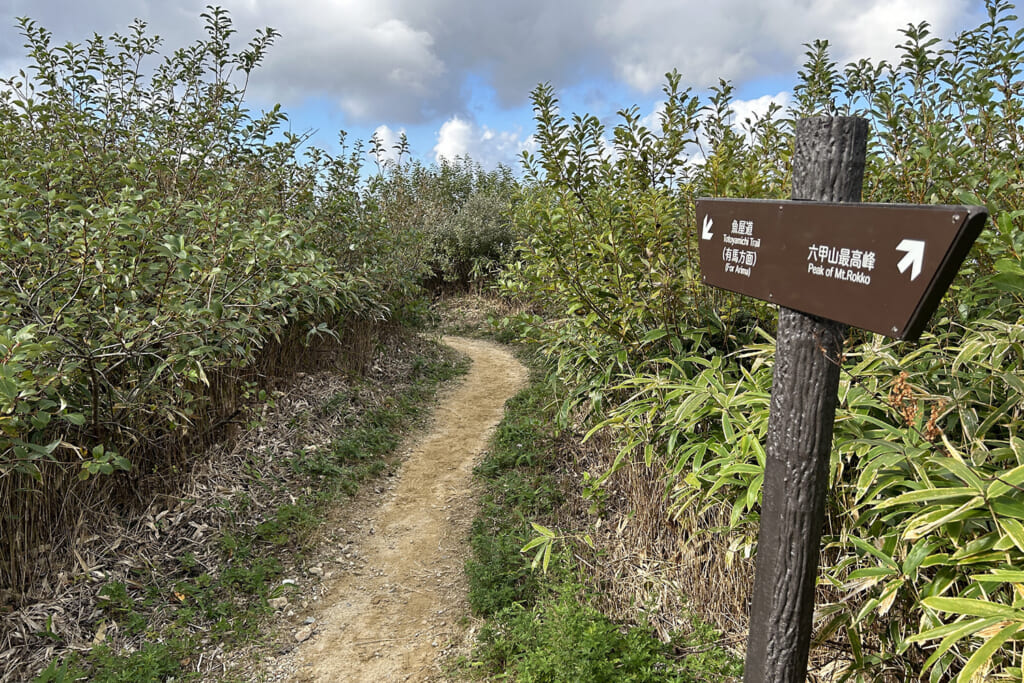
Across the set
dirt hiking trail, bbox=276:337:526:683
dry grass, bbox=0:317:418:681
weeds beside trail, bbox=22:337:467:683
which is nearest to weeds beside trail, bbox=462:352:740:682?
dirt hiking trail, bbox=276:337:526:683

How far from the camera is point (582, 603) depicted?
3.11m

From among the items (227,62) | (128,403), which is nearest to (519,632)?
(128,403)

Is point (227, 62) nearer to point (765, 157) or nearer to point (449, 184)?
point (765, 157)

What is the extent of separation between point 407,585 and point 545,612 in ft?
3.87

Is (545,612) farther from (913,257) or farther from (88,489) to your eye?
(88,489)

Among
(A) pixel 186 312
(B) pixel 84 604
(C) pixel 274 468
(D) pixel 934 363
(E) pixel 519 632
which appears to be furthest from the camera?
(C) pixel 274 468

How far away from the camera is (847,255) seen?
1482 millimetres

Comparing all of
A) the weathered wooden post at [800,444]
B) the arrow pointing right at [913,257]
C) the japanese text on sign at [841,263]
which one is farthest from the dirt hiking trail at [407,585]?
the arrow pointing right at [913,257]

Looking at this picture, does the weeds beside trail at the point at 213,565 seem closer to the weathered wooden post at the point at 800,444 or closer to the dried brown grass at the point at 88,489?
the dried brown grass at the point at 88,489

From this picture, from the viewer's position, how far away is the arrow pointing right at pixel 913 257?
130 centimetres

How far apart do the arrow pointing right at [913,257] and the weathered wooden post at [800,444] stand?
361mm

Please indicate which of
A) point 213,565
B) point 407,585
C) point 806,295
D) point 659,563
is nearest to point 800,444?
point 806,295

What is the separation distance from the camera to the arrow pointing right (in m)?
1.30

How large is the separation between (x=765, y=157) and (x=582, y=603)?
2.77 metres
